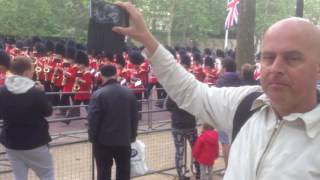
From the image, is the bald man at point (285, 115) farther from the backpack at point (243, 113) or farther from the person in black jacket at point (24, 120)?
the person in black jacket at point (24, 120)

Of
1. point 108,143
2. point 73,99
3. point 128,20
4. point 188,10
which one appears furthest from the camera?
point 188,10

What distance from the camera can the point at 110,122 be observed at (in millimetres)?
6492

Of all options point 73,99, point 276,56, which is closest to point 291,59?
point 276,56

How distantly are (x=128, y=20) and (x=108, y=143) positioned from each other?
13.8ft

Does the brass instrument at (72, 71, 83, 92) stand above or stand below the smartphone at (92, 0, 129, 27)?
below

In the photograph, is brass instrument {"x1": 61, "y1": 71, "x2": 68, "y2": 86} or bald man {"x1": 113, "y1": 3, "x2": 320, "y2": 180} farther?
brass instrument {"x1": 61, "y1": 71, "x2": 68, "y2": 86}

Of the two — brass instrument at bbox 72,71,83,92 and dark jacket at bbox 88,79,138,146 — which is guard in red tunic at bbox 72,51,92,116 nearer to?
brass instrument at bbox 72,71,83,92

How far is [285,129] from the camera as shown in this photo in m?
2.08

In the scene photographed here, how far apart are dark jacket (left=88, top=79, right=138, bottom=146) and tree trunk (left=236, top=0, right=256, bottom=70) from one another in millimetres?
5068

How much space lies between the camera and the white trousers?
566cm

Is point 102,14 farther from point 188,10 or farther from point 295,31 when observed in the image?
point 188,10

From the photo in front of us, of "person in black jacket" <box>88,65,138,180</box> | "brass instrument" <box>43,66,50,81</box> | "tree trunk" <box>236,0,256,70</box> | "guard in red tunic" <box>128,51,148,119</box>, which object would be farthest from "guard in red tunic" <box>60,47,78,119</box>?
"person in black jacket" <box>88,65,138,180</box>

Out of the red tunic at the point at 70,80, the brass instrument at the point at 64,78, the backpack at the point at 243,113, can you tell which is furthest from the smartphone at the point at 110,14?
the brass instrument at the point at 64,78

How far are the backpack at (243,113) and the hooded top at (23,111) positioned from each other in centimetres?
359
